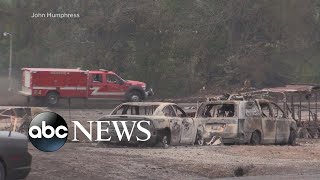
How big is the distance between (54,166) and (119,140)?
5188 millimetres

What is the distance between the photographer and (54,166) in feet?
42.4

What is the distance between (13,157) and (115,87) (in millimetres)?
27780

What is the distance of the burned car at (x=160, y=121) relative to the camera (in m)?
17.8

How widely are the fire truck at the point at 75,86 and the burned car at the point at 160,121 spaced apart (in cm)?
1674

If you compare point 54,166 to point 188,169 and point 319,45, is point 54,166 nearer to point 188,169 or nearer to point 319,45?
point 188,169

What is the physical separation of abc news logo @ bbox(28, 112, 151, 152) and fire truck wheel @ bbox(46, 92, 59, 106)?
1739 centimetres

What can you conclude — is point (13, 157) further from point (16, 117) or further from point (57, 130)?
point (16, 117)

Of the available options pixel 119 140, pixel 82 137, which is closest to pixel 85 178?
pixel 119 140

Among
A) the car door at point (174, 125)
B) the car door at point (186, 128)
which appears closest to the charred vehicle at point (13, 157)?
the car door at point (174, 125)

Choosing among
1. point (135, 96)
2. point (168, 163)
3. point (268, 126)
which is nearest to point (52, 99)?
point (135, 96)

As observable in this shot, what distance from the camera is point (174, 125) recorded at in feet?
60.8

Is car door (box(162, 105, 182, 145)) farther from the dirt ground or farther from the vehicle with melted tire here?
the vehicle with melted tire

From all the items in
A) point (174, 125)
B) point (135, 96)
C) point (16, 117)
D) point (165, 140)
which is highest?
point (135, 96)

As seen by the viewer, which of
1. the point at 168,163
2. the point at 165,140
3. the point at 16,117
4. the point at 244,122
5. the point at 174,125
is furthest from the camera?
the point at 16,117
